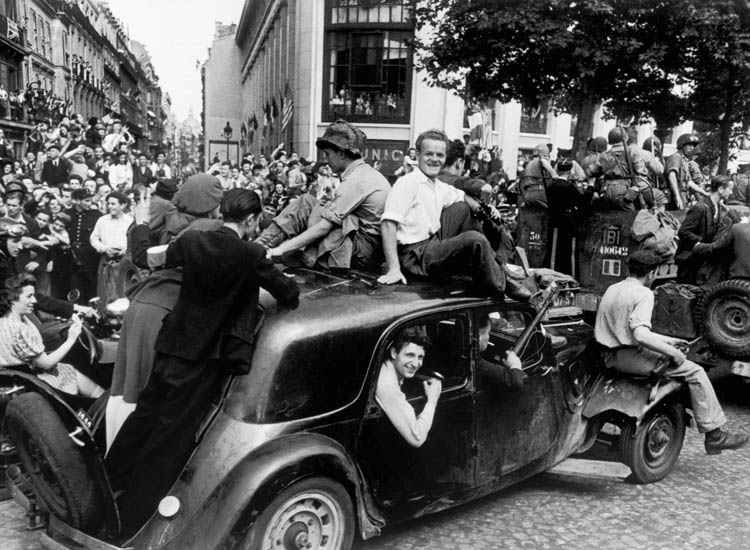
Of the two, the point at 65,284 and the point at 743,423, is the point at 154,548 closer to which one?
the point at 743,423

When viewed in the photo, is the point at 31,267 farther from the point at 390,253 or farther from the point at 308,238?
the point at 390,253

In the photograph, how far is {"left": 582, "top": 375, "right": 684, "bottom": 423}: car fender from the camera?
17.6ft

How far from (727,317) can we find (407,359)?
4206mm

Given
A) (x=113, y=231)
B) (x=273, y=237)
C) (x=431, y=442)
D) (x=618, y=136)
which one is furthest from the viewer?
(x=618, y=136)

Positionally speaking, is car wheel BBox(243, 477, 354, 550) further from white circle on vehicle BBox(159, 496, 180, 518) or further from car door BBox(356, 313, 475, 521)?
white circle on vehicle BBox(159, 496, 180, 518)

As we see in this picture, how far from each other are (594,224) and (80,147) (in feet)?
36.0

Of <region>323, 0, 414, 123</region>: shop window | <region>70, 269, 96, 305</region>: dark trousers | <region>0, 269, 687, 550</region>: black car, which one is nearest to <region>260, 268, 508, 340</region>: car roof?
<region>0, 269, 687, 550</region>: black car

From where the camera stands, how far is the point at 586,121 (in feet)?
57.6

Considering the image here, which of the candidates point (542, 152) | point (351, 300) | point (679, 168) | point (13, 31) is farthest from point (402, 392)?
point (13, 31)

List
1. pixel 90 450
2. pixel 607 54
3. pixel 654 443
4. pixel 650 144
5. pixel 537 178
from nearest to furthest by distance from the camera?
pixel 90 450 → pixel 654 443 → pixel 537 178 → pixel 650 144 → pixel 607 54

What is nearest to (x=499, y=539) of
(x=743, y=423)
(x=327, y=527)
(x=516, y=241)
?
(x=327, y=527)

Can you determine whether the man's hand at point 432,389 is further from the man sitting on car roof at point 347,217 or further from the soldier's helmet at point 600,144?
the soldier's helmet at point 600,144

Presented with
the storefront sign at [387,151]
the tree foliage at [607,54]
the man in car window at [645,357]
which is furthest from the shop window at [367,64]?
A: the man in car window at [645,357]

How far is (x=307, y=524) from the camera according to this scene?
381cm
